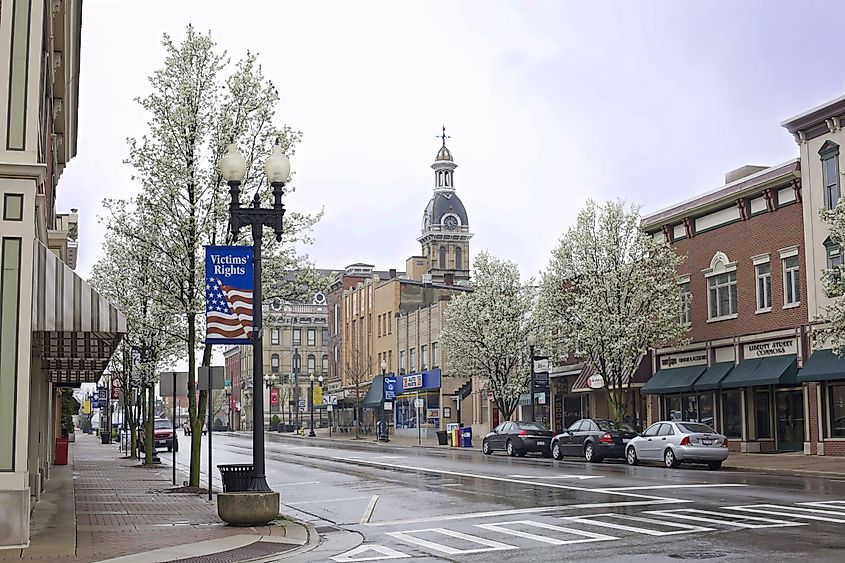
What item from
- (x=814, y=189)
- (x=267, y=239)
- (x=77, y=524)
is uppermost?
(x=814, y=189)

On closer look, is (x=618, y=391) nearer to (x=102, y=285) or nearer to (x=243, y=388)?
(x=102, y=285)

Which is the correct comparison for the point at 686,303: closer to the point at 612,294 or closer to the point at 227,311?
→ the point at 612,294

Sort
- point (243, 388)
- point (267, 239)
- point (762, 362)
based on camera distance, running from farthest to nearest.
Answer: point (243, 388)
point (762, 362)
point (267, 239)

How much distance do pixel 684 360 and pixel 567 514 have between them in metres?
26.6

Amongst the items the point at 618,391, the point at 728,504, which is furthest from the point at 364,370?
the point at 728,504

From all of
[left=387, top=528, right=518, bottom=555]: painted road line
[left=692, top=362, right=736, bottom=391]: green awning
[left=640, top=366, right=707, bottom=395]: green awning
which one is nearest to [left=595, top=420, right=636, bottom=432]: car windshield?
[left=692, top=362, right=736, bottom=391]: green awning

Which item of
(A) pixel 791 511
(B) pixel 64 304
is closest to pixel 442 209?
(A) pixel 791 511

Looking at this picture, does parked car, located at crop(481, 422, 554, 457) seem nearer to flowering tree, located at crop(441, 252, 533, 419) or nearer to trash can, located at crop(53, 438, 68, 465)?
flowering tree, located at crop(441, 252, 533, 419)

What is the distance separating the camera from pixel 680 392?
4253 cm

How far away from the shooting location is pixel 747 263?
39.3m

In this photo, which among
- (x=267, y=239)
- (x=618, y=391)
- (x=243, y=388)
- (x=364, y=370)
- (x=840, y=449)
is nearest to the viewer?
(x=267, y=239)

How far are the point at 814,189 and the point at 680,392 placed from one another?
426 inches

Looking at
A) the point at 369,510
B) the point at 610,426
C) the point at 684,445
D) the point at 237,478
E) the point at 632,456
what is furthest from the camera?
the point at 610,426

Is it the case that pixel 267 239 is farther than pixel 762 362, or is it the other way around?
pixel 762 362
